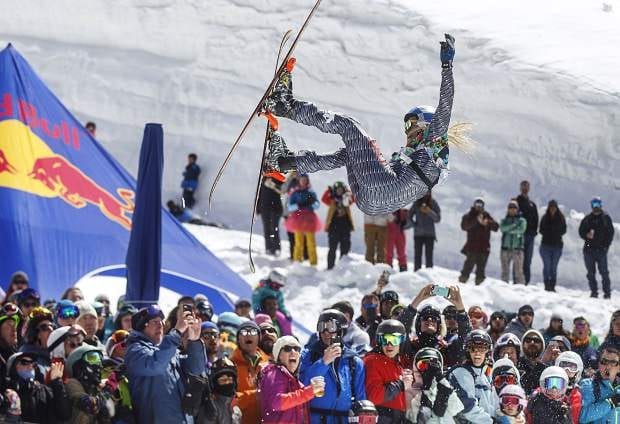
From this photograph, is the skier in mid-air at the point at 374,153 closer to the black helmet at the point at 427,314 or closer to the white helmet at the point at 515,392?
the black helmet at the point at 427,314

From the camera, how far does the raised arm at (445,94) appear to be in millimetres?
8031

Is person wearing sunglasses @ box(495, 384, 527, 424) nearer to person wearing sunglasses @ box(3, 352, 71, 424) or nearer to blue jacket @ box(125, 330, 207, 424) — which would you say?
blue jacket @ box(125, 330, 207, 424)

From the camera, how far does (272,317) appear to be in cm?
1166

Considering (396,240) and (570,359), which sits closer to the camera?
(570,359)

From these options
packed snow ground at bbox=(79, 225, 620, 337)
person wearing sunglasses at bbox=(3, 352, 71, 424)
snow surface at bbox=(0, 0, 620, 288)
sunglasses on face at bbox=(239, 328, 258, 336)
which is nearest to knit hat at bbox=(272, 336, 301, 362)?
sunglasses on face at bbox=(239, 328, 258, 336)

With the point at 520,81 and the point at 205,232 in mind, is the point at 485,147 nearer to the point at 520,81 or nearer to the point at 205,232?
the point at 520,81

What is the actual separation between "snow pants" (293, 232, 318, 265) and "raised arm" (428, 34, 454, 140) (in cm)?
890

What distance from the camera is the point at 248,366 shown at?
28.7 feet

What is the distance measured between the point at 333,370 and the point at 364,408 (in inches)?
14.1

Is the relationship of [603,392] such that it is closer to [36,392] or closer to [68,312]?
[68,312]

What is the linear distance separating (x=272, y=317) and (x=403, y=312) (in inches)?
88.9

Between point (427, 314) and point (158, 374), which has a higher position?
point (427, 314)

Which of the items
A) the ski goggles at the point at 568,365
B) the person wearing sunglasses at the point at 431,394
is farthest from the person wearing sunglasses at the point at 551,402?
the person wearing sunglasses at the point at 431,394

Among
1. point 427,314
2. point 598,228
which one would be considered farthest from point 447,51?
point 598,228
